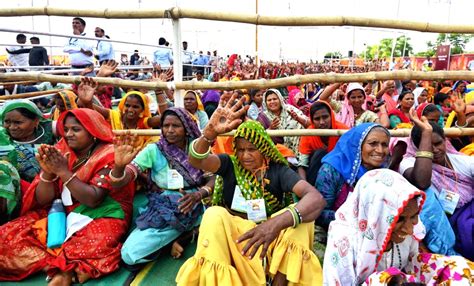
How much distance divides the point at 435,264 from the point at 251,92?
3.80m

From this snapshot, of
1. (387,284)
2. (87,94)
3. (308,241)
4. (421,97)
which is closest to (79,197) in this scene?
(87,94)

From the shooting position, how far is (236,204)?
2336 mm

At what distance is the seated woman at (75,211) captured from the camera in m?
2.31

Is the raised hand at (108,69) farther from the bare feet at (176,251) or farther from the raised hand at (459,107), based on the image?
the raised hand at (459,107)

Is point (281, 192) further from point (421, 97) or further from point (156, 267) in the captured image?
point (421, 97)

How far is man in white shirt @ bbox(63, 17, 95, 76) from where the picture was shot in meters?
6.02

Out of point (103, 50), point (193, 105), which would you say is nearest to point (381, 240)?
point (193, 105)

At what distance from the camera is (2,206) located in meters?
2.51

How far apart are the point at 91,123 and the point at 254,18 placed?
4.30ft

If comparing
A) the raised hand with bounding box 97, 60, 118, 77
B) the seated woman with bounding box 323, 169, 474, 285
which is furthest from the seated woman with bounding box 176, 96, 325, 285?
the raised hand with bounding box 97, 60, 118, 77

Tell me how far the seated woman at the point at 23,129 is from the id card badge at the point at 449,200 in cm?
292

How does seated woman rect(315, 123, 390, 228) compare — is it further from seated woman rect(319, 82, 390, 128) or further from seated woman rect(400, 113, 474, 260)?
seated woman rect(319, 82, 390, 128)

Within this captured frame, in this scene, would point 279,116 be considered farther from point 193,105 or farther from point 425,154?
point 425,154

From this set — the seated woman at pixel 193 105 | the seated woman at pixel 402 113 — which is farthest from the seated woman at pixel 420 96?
the seated woman at pixel 193 105
